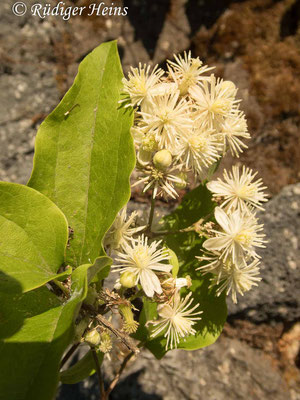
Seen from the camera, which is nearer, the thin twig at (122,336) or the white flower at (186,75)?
the thin twig at (122,336)

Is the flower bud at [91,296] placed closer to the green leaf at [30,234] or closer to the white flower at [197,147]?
the green leaf at [30,234]

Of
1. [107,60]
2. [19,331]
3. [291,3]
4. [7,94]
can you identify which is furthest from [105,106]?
[291,3]

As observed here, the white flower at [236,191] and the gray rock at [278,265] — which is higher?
the white flower at [236,191]

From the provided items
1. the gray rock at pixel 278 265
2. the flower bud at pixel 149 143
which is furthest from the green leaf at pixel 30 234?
the gray rock at pixel 278 265

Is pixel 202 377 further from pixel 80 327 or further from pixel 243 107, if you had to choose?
pixel 243 107

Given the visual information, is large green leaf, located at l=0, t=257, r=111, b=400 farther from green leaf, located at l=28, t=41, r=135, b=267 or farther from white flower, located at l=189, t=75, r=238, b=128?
white flower, located at l=189, t=75, r=238, b=128

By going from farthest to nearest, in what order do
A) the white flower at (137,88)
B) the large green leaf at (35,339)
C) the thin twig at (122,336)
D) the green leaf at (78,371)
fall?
the green leaf at (78,371), the white flower at (137,88), the thin twig at (122,336), the large green leaf at (35,339)

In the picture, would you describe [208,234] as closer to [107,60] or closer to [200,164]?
[200,164]

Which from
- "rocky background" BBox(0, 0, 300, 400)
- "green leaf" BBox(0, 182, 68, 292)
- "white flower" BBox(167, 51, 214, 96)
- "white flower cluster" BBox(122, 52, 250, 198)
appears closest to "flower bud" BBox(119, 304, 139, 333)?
"green leaf" BBox(0, 182, 68, 292)
